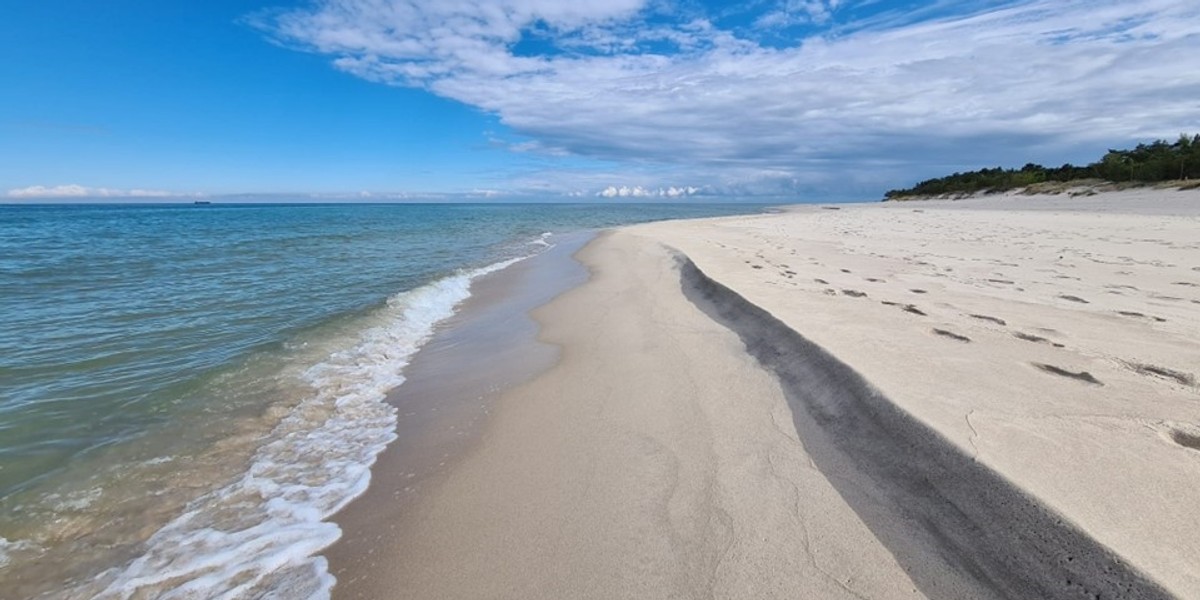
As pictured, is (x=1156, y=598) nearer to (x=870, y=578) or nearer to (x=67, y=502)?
(x=870, y=578)

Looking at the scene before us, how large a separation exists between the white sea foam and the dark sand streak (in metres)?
2.98

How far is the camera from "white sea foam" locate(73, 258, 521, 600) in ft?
9.84

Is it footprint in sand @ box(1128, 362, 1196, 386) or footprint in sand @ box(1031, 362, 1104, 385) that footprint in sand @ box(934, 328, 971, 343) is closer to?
footprint in sand @ box(1031, 362, 1104, 385)

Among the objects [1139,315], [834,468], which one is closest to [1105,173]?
[1139,315]

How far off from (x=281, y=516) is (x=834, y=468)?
12.0 feet

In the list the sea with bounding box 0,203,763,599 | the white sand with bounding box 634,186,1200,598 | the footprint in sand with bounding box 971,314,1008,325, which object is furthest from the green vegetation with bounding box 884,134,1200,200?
the sea with bounding box 0,203,763,599

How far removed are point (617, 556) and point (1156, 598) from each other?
208cm

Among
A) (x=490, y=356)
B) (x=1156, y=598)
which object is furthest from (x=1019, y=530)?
(x=490, y=356)

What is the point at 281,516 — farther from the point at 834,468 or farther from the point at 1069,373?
the point at 1069,373

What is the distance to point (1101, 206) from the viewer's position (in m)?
27.8

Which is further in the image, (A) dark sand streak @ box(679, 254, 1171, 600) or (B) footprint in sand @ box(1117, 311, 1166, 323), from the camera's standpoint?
(B) footprint in sand @ box(1117, 311, 1166, 323)

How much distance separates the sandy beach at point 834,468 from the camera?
2371mm

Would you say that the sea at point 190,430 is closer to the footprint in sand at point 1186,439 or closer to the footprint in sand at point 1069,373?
the footprint in sand at point 1186,439

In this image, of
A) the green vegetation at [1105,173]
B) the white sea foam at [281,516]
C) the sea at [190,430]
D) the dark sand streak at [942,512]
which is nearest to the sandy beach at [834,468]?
the dark sand streak at [942,512]
